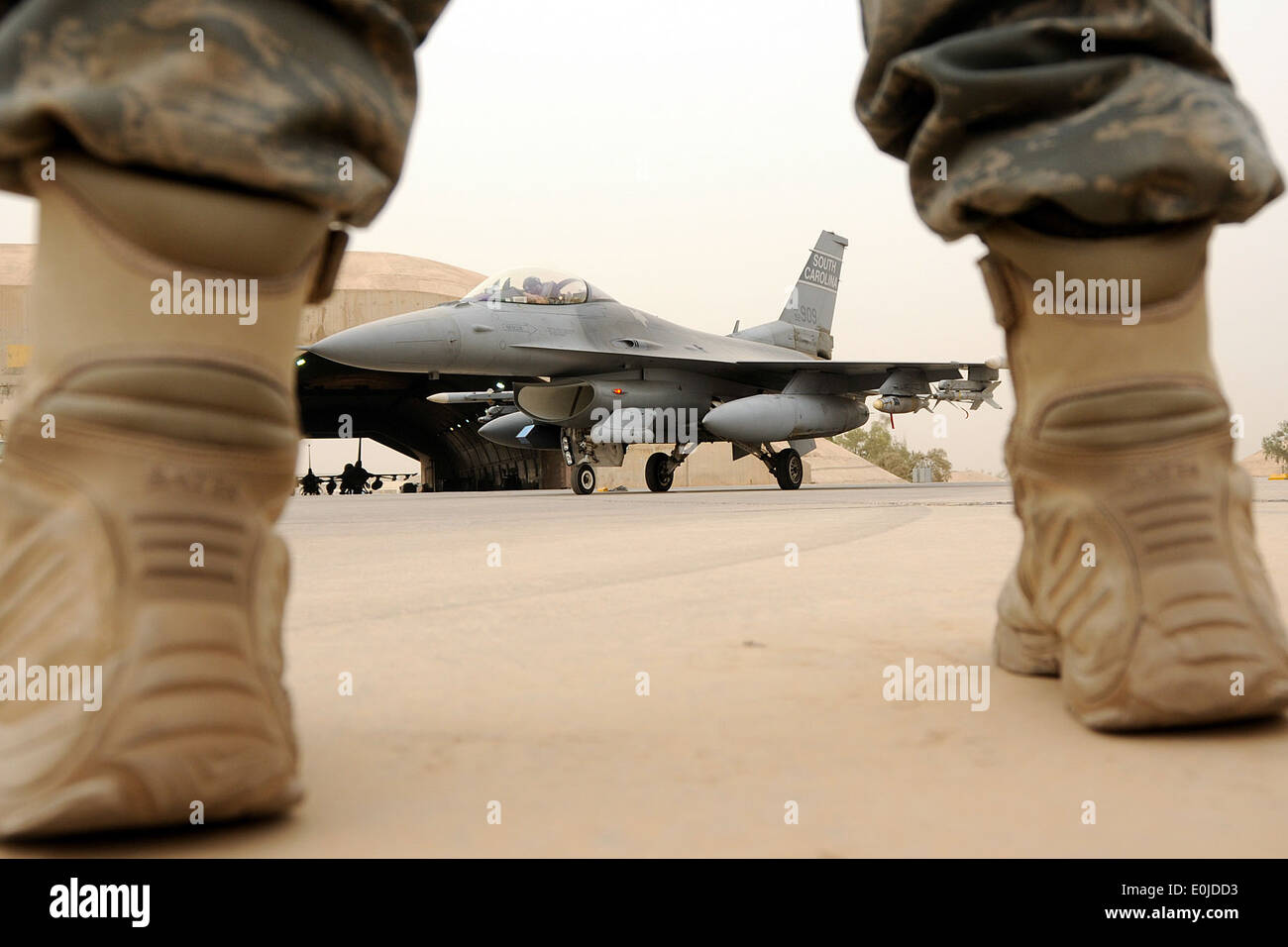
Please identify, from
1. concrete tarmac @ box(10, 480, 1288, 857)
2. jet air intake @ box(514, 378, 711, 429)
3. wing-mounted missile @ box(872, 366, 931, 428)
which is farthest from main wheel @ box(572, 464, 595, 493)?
concrete tarmac @ box(10, 480, 1288, 857)

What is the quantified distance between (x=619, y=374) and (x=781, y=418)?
1.82 metres

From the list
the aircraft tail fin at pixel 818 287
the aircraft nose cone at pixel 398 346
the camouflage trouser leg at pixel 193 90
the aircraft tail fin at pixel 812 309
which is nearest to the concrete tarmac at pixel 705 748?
the camouflage trouser leg at pixel 193 90

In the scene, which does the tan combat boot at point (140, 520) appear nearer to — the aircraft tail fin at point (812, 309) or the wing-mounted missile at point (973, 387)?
the wing-mounted missile at point (973, 387)

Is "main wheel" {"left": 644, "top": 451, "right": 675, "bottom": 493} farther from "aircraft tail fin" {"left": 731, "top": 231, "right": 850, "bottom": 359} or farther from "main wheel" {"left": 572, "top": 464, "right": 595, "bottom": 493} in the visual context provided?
"aircraft tail fin" {"left": 731, "top": 231, "right": 850, "bottom": 359}

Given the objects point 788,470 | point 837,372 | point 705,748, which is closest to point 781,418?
point 788,470

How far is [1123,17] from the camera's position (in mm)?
852

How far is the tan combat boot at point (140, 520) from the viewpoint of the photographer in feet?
1.90

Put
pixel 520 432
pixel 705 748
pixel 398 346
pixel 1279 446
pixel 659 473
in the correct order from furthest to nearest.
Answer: pixel 1279 446, pixel 520 432, pixel 659 473, pixel 398 346, pixel 705 748

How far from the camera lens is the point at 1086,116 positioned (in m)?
0.86

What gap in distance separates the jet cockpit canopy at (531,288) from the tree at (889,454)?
25678 mm

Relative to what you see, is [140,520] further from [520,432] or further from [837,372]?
[520,432]
